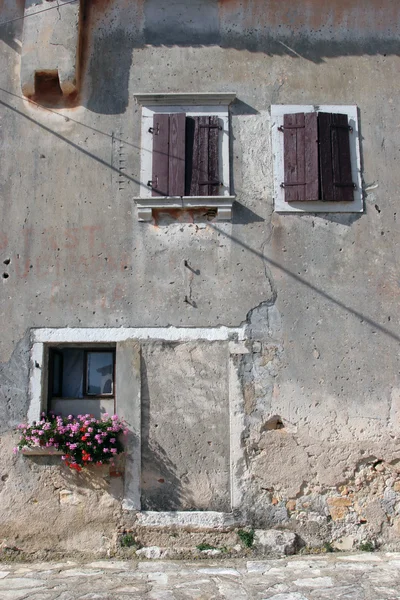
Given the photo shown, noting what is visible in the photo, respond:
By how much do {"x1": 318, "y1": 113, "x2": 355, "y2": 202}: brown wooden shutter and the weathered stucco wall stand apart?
0.25m

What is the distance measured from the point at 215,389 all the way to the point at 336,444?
1.48 m

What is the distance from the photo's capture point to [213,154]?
25.0 feet

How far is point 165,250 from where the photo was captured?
7426 millimetres

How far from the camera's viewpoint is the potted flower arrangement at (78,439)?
6629mm

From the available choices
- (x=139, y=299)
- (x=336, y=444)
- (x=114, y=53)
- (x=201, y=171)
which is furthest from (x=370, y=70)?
(x=336, y=444)

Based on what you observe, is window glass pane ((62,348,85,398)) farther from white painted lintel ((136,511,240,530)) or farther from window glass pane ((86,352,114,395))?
white painted lintel ((136,511,240,530))

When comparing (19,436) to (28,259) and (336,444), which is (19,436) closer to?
(28,259)

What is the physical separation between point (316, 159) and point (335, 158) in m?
0.24

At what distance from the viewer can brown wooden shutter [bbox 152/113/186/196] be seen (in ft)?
24.5

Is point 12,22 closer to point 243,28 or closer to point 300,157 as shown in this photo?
point 243,28

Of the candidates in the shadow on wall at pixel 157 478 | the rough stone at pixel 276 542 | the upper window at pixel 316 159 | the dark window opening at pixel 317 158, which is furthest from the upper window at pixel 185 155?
the rough stone at pixel 276 542

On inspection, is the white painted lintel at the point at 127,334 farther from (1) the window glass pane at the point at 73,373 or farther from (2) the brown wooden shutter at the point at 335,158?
(2) the brown wooden shutter at the point at 335,158

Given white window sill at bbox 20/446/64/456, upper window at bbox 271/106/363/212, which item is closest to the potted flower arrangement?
white window sill at bbox 20/446/64/456

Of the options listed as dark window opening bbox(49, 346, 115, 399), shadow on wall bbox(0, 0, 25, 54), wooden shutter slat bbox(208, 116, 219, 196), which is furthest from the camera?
shadow on wall bbox(0, 0, 25, 54)
